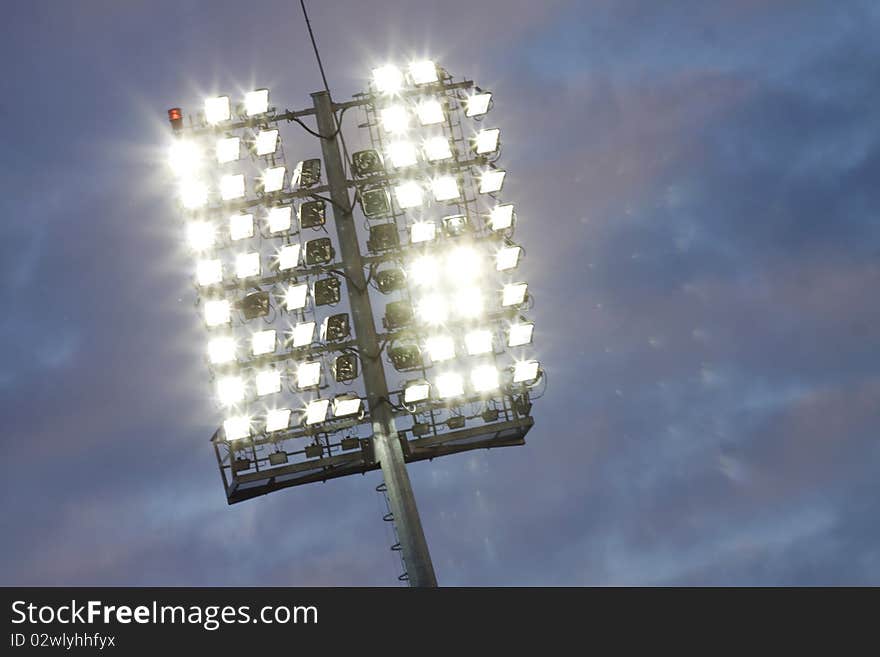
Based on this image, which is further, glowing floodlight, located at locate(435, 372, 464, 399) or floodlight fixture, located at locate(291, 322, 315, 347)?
floodlight fixture, located at locate(291, 322, 315, 347)

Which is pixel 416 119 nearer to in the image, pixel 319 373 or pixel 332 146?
pixel 332 146

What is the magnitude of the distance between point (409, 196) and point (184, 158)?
6.32 metres

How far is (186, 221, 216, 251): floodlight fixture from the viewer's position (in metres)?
26.0

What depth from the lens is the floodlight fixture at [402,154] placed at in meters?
26.2

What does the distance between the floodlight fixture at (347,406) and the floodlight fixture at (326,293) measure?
2745mm

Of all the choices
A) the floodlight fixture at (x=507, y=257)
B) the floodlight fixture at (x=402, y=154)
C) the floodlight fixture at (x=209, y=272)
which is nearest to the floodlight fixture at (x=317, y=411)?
the floodlight fixture at (x=209, y=272)

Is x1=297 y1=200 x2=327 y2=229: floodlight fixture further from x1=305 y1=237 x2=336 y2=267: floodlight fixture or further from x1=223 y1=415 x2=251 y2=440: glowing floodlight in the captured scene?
x1=223 y1=415 x2=251 y2=440: glowing floodlight

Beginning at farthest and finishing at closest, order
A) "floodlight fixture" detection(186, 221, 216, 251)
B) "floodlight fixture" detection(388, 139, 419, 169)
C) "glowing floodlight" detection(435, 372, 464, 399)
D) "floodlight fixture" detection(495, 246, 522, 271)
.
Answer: "floodlight fixture" detection(388, 139, 419, 169) → "floodlight fixture" detection(186, 221, 216, 251) → "floodlight fixture" detection(495, 246, 522, 271) → "glowing floodlight" detection(435, 372, 464, 399)

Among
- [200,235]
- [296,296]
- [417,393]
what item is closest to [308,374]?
[296,296]

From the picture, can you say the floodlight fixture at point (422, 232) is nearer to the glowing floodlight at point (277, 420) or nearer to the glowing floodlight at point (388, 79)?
the glowing floodlight at point (388, 79)

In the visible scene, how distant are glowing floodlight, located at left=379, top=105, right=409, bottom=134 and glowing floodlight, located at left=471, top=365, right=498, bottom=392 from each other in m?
6.99

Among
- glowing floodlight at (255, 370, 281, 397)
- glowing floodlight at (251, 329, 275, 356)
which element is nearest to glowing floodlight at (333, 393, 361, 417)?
glowing floodlight at (255, 370, 281, 397)

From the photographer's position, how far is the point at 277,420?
955 inches
